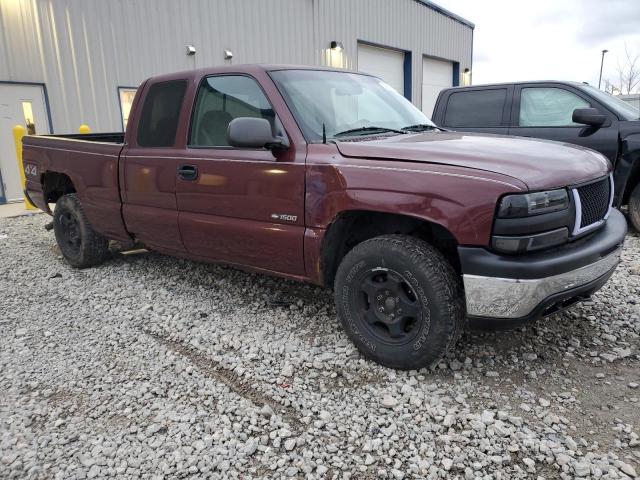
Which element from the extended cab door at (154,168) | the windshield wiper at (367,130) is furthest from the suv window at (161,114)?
the windshield wiper at (367,130)

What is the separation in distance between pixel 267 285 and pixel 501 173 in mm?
2540

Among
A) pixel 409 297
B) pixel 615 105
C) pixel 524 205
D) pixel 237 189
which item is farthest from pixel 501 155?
pixel 615 105

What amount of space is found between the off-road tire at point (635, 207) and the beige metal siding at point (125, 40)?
358 inches

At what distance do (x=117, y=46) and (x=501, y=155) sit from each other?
9.44m

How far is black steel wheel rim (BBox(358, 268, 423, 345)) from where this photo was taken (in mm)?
2834

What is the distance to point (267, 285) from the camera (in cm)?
450

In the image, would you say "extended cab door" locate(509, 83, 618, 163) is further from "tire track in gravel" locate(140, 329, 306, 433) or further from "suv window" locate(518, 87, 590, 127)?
"tire track in gravel" locate(140, 329, 306, 433)

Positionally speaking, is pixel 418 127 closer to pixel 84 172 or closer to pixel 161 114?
pixel 161 114

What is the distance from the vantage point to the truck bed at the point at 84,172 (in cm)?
452

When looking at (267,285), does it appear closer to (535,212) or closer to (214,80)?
(214,80)

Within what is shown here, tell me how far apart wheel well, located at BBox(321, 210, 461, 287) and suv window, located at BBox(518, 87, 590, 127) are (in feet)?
12.7

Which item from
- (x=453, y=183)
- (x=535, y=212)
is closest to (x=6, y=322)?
(x=453, y=183)

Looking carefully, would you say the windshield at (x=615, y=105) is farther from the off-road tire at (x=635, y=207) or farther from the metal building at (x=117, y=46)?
the metal building at (x=117, y=46)

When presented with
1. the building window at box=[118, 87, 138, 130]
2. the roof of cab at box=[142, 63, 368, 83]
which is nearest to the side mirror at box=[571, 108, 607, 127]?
the roof of cab at box=[142, 63, 368, 83]
